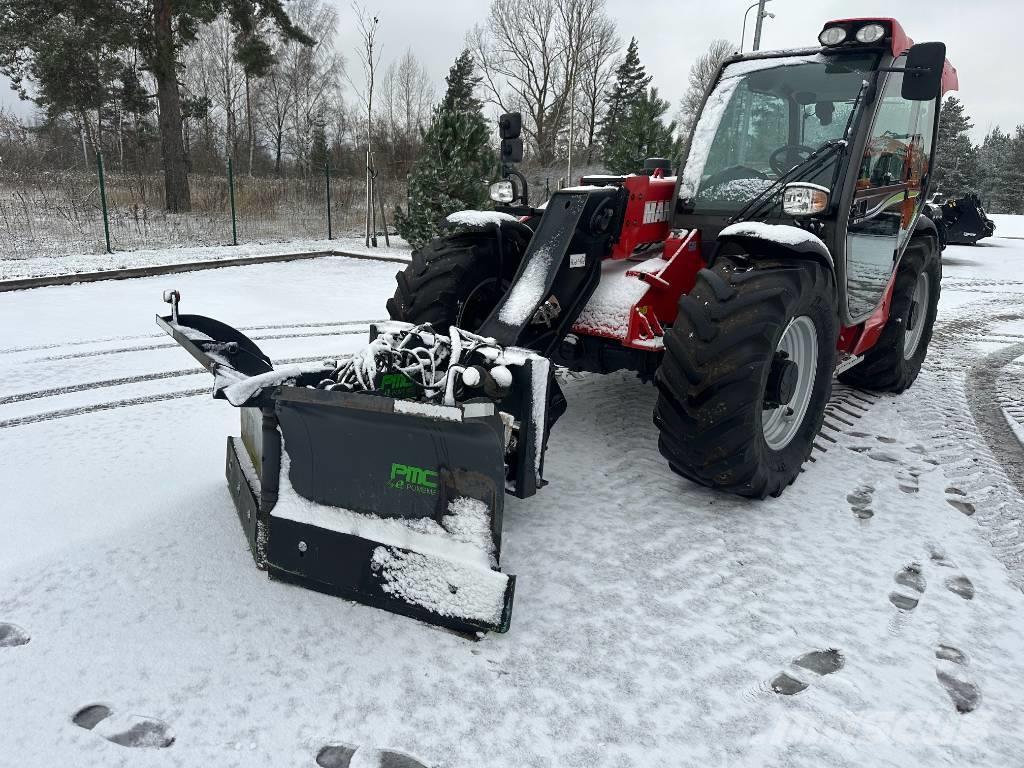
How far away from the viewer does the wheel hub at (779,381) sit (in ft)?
10.2

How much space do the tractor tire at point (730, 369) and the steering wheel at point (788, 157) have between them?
811mm

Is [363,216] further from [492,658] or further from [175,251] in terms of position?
[492,658]

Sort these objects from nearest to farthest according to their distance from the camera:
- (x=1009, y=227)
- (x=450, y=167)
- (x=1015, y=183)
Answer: (x=450, y=167) → (x=1009, y=227) → (x=1015, y=183)

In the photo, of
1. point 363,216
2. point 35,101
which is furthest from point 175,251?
point 35,101


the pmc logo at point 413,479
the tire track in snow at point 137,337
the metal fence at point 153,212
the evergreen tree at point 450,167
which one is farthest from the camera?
the metal fence at point 153,212

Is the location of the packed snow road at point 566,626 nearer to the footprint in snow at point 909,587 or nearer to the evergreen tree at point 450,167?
the footprint in snow at point 909,587

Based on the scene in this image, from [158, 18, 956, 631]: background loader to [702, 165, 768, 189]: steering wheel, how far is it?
12 mm

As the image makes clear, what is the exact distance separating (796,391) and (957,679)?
1674 mm

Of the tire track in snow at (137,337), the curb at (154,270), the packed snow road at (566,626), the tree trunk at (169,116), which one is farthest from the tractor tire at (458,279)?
the tree trunk at (169,116)

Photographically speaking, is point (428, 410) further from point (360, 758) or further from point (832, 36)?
point (832, 36)

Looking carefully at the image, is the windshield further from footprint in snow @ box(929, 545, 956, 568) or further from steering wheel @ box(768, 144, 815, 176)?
footprint in snow @ box(929, 545, 956, 568)

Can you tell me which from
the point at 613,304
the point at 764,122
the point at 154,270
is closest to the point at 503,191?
the point at 613,304

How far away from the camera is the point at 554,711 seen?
1.94 m

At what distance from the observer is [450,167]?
12555 mm
